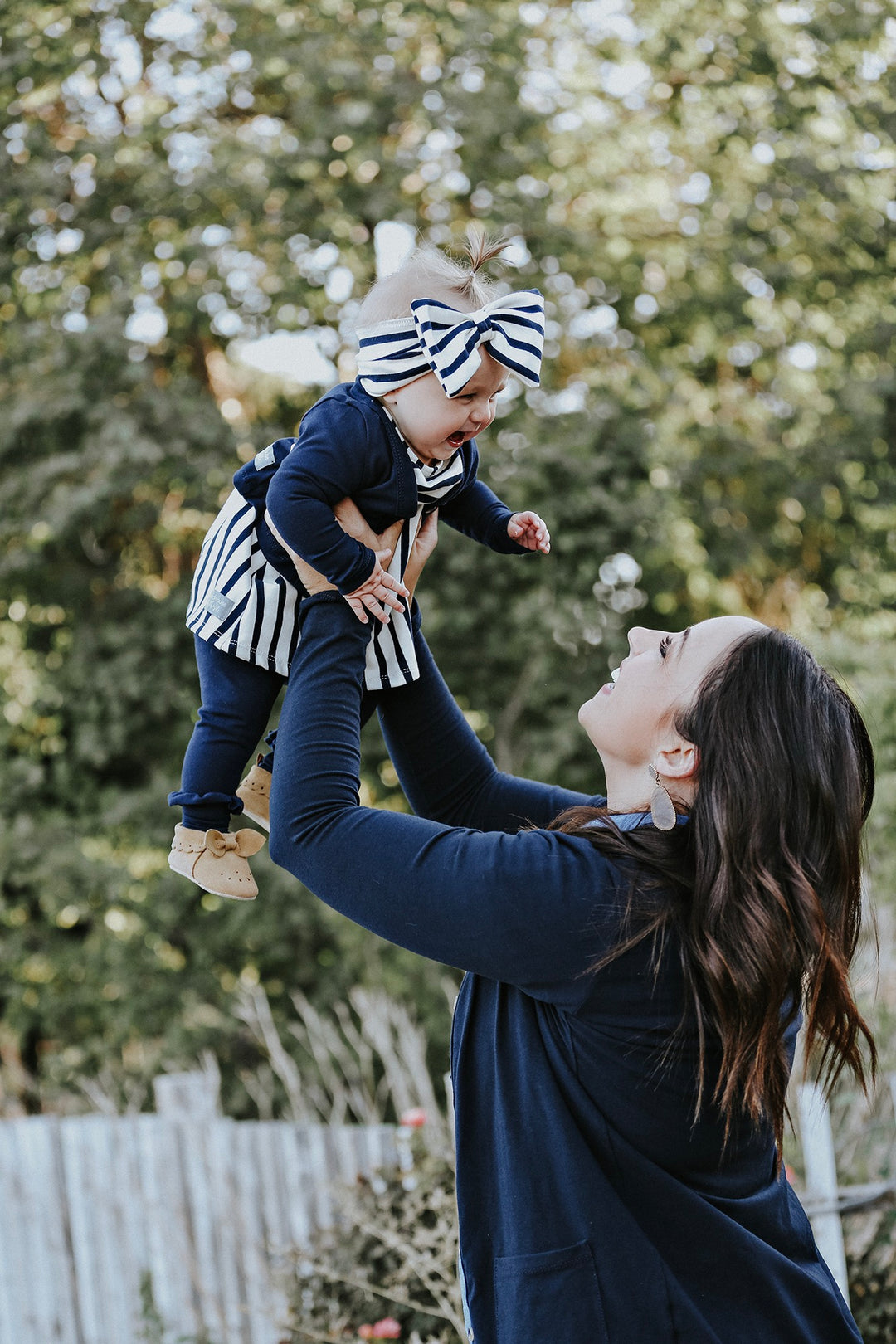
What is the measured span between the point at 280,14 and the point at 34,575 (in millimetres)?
3538

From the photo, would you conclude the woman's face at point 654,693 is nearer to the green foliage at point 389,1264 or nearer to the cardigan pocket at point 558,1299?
the cardigan pocket at point 558,1299

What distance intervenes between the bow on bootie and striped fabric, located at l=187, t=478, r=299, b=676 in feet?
0.77

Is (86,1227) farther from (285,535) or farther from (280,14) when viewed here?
(280,14)

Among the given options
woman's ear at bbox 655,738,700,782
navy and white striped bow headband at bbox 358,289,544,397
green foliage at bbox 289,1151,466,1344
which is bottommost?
green foliage at bbox 289,1151,466,1344

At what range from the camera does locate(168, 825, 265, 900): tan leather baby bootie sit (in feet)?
5.68

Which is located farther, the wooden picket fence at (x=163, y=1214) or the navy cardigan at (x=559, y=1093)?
the wooden picket fence at (x=163, y=1214)

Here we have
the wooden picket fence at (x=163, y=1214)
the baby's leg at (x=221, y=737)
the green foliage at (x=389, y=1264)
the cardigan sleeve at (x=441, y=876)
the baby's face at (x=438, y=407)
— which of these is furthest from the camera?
the wooden picket fence at (x=163, y=1214)

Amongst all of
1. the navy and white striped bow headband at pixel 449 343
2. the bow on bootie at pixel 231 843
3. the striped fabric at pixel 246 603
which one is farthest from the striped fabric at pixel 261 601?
the bow on bootie at pixel 231 843

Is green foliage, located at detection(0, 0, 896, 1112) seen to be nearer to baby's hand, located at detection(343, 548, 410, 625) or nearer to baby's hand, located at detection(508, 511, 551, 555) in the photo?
baby's hand, located at detection(508, 511, 551, 555)

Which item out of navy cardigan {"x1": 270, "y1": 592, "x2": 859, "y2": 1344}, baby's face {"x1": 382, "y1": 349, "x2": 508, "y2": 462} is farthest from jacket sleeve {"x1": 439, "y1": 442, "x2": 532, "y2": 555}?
navy cardigan {"x1": 270, "y1": 592, "x2": 859, "y2": 1344}

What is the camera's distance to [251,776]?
1.85 metres

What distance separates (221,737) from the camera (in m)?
1.78

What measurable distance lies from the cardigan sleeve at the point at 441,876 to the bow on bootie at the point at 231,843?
0.33 meters

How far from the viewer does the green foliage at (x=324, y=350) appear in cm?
712
